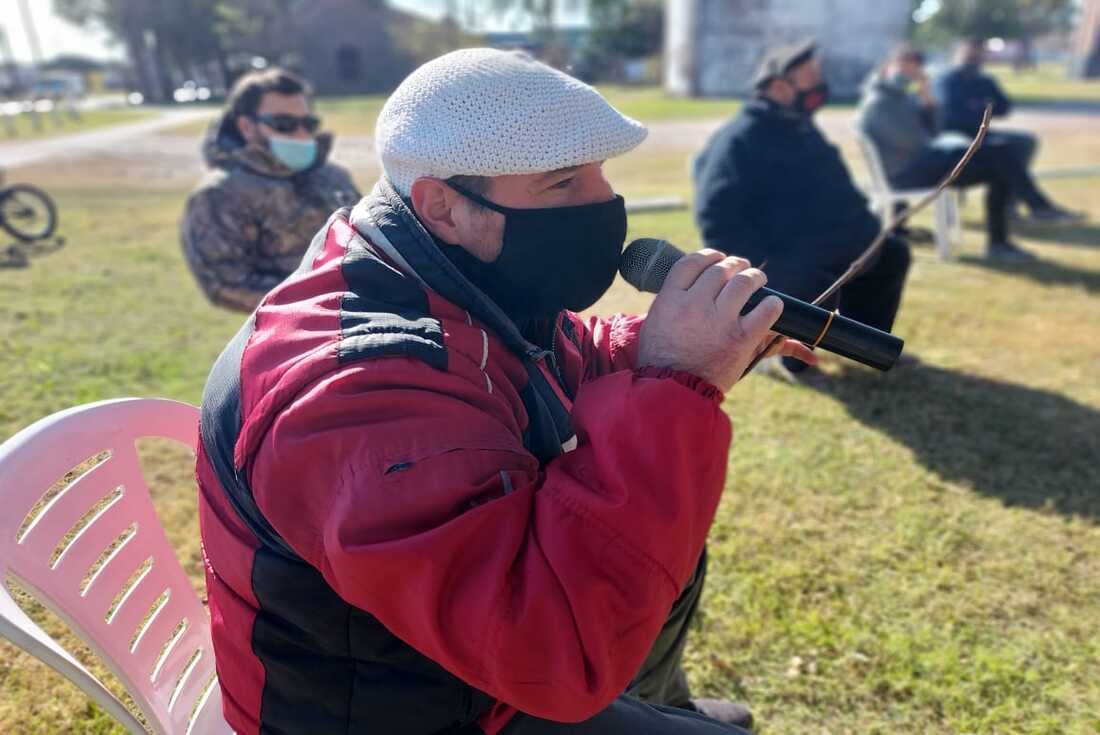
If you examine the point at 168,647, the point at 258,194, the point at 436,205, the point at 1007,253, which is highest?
the point at 436,205

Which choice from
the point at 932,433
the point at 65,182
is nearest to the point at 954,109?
the point at 932,433

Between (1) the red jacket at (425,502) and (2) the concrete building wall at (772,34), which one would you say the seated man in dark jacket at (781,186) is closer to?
(1) the red jacket at (425,502)

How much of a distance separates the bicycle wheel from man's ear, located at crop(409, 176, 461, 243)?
966 centimetres

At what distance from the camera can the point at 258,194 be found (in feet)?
11.8

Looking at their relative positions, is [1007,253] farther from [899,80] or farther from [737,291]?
[737,291]

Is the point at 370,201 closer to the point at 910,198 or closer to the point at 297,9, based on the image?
the point at 910,198

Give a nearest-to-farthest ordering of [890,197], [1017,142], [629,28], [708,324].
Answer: [708,324], [890,197], [1017,142], [629,28]

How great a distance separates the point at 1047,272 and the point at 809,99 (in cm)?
365

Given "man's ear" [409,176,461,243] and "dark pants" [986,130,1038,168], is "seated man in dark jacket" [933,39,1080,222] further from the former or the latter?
"man's ear" [409,176,461,243]

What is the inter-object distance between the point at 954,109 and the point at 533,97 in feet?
28.2

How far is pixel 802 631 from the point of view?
2.68 meters

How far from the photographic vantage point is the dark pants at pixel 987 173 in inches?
272

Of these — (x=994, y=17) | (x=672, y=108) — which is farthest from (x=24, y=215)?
(x=994, y=17)

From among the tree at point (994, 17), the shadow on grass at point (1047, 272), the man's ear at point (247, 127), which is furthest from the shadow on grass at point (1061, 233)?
the tree at point (994, 17)
